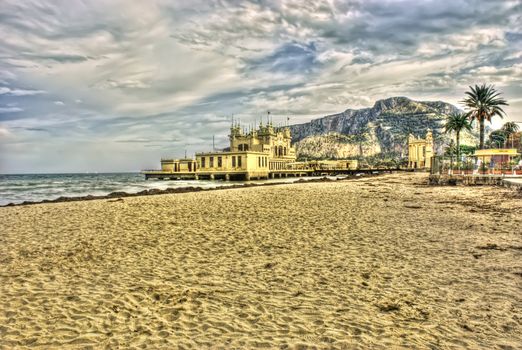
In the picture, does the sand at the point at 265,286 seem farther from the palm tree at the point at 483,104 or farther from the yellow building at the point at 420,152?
the yellow building at the point at 420,152

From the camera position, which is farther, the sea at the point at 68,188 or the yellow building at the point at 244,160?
the yellow building at the point at 244,160

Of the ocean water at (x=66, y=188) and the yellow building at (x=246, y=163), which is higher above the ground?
the yellow building at (x=246, y=163)

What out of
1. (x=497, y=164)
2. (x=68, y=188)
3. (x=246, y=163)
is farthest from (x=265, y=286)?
(x=246, y=163)

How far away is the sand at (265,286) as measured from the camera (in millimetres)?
4441

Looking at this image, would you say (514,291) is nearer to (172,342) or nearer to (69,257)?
(172,342)

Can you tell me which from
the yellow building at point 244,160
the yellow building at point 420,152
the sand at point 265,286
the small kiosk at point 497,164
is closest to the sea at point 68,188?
the yellow building at point 244,160

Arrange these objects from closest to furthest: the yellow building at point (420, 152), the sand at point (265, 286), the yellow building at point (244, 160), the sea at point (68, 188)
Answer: the sand at point (265, 286)
the sea at point (68, 188)
the yellow building at point (244, 160)
the yellow building at point (420, 152)

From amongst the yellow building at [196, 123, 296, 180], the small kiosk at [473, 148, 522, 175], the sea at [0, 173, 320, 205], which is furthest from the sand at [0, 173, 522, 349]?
the yellow building at [196, 123, 296, 180]

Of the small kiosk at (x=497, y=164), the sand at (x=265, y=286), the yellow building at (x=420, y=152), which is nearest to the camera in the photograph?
the sand at (x=265, y=286)

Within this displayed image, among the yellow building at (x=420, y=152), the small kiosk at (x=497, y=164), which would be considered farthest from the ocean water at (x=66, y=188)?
the yellow building at (x=420, y=152)

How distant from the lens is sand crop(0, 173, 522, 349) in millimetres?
4441

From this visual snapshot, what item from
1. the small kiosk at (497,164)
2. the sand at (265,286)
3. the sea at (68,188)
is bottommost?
the sea at (68,188)

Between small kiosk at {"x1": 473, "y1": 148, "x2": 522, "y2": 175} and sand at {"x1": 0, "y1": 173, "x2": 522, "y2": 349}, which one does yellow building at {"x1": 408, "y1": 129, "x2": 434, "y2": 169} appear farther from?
sand at {"x1": 0, "y1": 173, "x2": 522, "y2": 349}

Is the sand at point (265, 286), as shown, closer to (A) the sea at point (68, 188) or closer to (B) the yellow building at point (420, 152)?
(A) the sea at point (68, 188)
